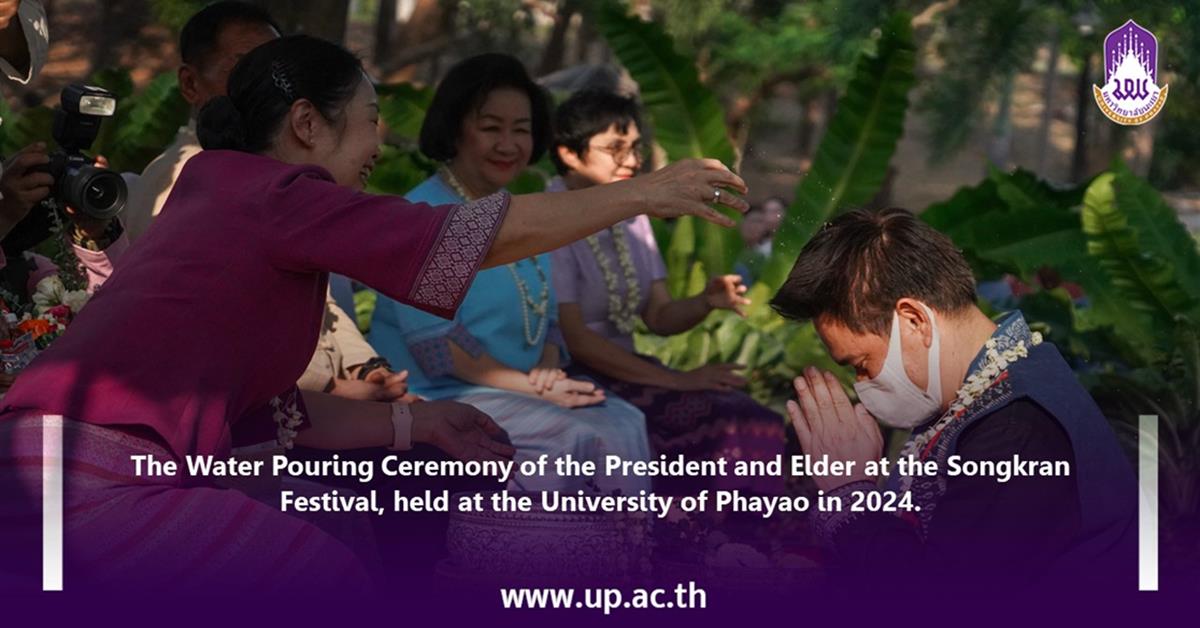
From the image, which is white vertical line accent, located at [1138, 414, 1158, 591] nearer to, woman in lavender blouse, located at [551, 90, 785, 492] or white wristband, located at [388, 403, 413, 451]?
white wristband, located at [388, 403, 413, 451]

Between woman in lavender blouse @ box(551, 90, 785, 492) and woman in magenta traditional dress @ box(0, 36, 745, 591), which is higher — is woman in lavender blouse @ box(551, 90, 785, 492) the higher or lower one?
the higher one

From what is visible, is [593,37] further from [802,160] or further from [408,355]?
[408,355]

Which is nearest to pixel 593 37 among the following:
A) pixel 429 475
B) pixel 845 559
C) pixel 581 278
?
pixel 581 278

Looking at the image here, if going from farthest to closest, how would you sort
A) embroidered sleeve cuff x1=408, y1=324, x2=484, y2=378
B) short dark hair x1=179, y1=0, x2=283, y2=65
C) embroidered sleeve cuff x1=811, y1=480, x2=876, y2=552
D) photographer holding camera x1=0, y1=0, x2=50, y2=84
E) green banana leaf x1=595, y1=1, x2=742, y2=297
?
green banana leaf x1=595, y1=1, x2=742, y2=297 → embroidered sleeve cuff x1=408, y1=324, x2=484, y2=378 → short dark hair x1=179, y1=0, x2=283, y2=65 → photographer holding camera x1=0, y1=0, x2=50, y2=84 → embroidered sleeve cuff x1=811, y1=480, x2=876, y2=552

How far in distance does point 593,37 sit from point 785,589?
14.8 metres

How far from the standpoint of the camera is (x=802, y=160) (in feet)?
81.6

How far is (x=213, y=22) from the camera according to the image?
404 cm

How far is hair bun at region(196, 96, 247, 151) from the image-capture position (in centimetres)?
281

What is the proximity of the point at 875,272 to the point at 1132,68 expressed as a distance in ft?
10.9

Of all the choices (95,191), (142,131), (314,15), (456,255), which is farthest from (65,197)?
(314,15)

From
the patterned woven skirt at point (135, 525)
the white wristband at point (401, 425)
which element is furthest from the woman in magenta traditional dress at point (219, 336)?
the white wristband at point (401, 425)

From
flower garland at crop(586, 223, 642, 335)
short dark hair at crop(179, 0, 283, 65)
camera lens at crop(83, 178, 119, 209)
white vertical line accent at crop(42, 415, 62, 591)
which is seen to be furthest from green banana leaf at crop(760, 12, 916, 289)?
white vertical line accent at crop(42, 415, 62, 591)

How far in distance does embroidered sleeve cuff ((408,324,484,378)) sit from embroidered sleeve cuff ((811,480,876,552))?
6.50 feet

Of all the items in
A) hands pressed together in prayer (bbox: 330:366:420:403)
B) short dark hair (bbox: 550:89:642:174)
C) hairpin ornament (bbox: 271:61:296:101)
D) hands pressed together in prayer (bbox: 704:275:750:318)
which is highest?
short dark hair (bbox: 550:89:642:174)
